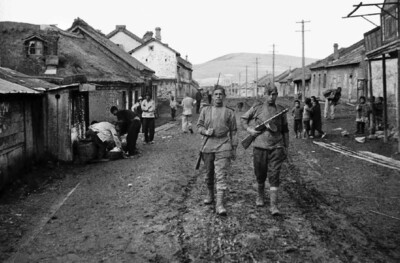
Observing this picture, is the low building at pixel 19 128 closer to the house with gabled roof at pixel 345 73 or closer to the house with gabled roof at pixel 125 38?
the house with gabled roof at pixel 345 73

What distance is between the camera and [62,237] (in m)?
5.84

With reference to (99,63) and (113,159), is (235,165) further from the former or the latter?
(99,63)

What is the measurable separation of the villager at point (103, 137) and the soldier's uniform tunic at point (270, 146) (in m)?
6.13

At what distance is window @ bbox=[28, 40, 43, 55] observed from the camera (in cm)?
2186

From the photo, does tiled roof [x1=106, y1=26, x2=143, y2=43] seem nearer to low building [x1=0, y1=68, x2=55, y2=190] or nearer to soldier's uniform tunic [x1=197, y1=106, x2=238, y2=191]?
low building [x1=0, y1=68, x2=55, y2=190]

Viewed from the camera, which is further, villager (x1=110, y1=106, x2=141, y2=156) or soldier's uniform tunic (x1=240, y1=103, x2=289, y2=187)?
villager (x1=110, y1=106, x2=141, y2=156)

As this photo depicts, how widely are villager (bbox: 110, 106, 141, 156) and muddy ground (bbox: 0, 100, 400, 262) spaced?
77.7 inches

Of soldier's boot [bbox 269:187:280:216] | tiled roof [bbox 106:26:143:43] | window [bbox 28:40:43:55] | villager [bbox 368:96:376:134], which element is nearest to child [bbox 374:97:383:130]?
Answer: villager [bbox 368:96:376:134]

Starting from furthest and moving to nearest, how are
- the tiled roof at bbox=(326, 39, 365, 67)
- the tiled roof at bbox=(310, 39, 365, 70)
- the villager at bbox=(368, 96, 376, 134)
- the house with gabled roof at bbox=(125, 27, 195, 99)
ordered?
the house with gabled roof at bbox=(125, 27, 195, 99), the tiled roof at bbox=(310, 39, 365, 70), the tiled roof at bbox=(326, 39, 365, 67), the villager at bbox=(368, 96, 376, 134)

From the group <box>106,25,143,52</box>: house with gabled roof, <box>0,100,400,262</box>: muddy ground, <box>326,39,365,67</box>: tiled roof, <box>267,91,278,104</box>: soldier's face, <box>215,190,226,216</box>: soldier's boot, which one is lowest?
<box>0,100,400,262</box>: muddy ground

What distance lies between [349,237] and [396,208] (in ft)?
6.29

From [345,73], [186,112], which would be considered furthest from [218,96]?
[345,73]

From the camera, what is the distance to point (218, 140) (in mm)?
6918

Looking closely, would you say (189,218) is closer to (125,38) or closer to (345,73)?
(345,73)
